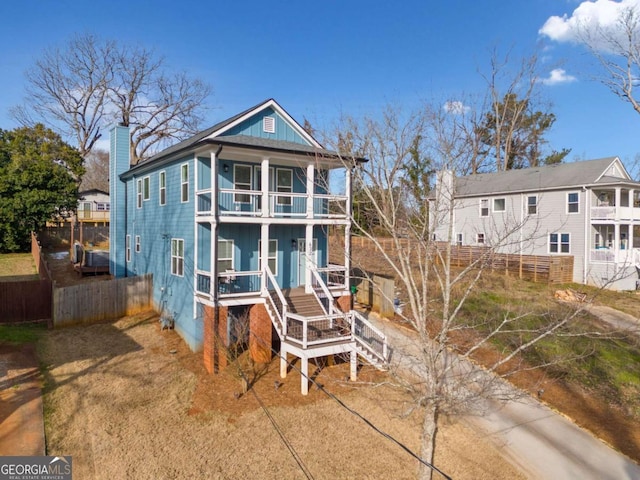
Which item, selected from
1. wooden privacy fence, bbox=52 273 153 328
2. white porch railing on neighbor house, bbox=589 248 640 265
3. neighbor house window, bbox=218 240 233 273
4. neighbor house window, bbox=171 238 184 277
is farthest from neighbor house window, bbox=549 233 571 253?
wooden privacy fence, bbox=52 273 153 328

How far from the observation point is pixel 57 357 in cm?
1281

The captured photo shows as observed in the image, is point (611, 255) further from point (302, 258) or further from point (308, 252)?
point (308, 252)

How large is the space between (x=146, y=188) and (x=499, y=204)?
23.5m

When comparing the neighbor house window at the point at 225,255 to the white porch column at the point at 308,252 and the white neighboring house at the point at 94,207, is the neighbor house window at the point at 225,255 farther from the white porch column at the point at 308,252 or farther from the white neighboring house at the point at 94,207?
the white neighboring house at the point at 94,207

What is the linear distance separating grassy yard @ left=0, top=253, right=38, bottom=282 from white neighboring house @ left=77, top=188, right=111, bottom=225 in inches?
480

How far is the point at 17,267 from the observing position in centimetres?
2462

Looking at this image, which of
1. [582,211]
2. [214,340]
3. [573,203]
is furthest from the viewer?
[573,203]

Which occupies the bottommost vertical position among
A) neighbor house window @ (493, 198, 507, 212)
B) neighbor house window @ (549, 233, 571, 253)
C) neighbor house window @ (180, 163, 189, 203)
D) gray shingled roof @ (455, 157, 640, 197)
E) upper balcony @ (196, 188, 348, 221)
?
neighbor house window @ (549, 233, 571, 253)

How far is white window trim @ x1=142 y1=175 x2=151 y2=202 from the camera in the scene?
58.5 feet

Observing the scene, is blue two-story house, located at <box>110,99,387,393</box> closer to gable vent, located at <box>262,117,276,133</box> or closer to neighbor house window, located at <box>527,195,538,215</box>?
gable vent, located at <box>262,117,276,133</box>

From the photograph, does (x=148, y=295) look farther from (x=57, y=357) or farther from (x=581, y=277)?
(x=581, y=277)

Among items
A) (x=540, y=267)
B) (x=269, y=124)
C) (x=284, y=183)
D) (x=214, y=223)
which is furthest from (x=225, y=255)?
(x=540, y=267)

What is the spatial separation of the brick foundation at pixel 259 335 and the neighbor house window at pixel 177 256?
3.55 metres

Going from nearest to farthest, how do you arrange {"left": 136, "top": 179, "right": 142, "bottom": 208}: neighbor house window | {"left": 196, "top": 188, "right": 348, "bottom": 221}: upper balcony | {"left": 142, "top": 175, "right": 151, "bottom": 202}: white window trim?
{"left": 196, "top": 188, "right": 348, "bottom": 221}: upper balcony → {"left": 142, "top": 175, "right": 151, "bottom": 202}: white window trim → {"left": 136, "top": 179, "right": 142, "bottom": 208}: neighbor house window
